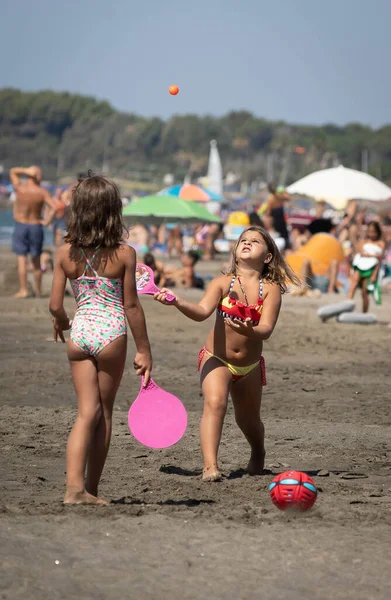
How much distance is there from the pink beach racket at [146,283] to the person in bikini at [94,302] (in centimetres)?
35

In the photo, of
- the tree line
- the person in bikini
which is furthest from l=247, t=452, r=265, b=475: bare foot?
the tree line

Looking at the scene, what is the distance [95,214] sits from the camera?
4.78m

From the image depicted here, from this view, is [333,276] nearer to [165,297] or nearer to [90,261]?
[165,297]

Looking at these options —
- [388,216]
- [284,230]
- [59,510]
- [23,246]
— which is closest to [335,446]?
[59,510]

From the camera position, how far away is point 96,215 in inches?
188

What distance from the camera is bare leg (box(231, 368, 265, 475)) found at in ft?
19.0

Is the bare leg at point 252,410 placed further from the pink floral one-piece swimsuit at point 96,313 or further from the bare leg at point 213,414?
the pink floral one-piece swimsuit at point 96,313

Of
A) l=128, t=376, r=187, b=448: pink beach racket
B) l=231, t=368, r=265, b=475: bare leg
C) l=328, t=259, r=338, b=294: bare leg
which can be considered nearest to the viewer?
l=128, t=376, r=187, b=448: pink beach racket

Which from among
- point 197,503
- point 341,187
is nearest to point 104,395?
point 197,503

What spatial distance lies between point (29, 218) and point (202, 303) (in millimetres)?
10784

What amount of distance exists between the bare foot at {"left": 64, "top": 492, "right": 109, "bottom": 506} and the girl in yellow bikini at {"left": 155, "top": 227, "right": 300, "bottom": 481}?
89cm

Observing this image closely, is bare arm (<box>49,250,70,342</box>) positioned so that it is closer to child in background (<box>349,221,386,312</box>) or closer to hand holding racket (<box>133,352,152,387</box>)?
hand holding racket (<box>133,352,152,387</box>)

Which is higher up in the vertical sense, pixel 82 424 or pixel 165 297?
pixel 165 297

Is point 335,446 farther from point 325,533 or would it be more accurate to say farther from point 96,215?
point 96,215
